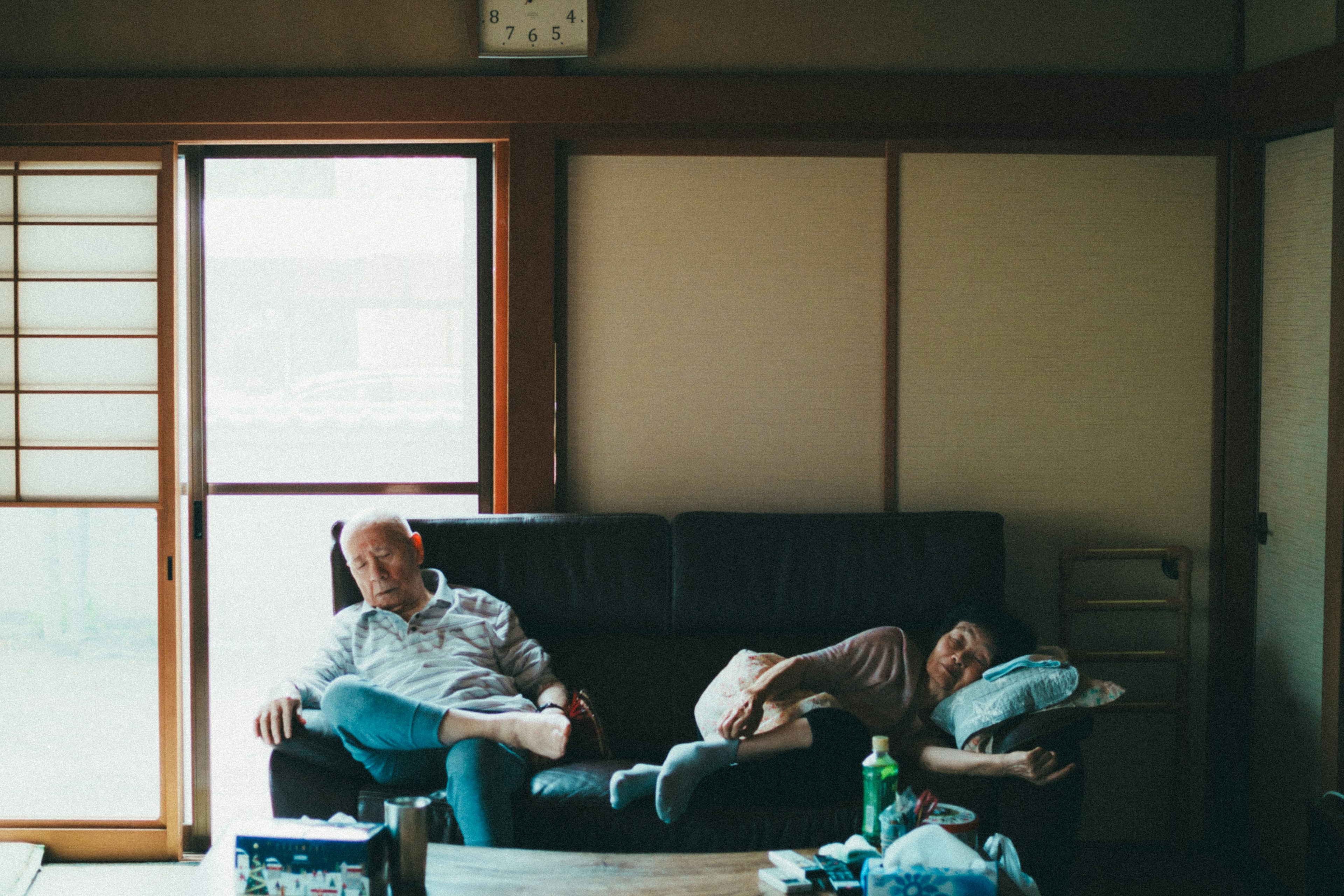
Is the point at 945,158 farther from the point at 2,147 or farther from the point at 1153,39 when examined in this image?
the point at 2,147

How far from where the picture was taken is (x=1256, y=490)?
3.11 m

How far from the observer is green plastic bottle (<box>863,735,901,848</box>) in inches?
77.2

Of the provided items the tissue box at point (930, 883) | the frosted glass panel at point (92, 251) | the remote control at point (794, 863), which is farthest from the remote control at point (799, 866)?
the frosted glass panel at point (92, 251)

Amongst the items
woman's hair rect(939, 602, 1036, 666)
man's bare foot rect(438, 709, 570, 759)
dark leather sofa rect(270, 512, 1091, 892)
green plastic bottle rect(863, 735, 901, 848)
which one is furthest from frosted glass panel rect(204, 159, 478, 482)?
green plastic bottle rect(863, 735, 901, 848)

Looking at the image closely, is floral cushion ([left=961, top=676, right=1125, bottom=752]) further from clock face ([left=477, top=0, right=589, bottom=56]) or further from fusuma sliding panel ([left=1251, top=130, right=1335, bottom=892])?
clock face ([left=477, top=0, right=589, bottom=56])

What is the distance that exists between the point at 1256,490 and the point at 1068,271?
0.86m

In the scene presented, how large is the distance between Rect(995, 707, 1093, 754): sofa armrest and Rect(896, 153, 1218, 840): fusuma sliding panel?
0.80 meters

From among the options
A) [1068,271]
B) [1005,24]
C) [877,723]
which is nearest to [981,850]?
[877,723]

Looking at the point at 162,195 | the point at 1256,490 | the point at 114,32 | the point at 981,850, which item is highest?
the point at 114,32

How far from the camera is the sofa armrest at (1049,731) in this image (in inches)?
92.4

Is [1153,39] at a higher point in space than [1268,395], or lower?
higher

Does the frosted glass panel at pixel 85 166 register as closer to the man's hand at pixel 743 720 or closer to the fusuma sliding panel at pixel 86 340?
the fusuma sliding panel at pixel 86 340

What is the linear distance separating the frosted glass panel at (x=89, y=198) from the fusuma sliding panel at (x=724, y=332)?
1.28 meters

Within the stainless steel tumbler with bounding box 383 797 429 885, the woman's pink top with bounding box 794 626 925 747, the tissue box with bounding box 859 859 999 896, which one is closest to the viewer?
the tissue box with bounding box 859 859 999 896
